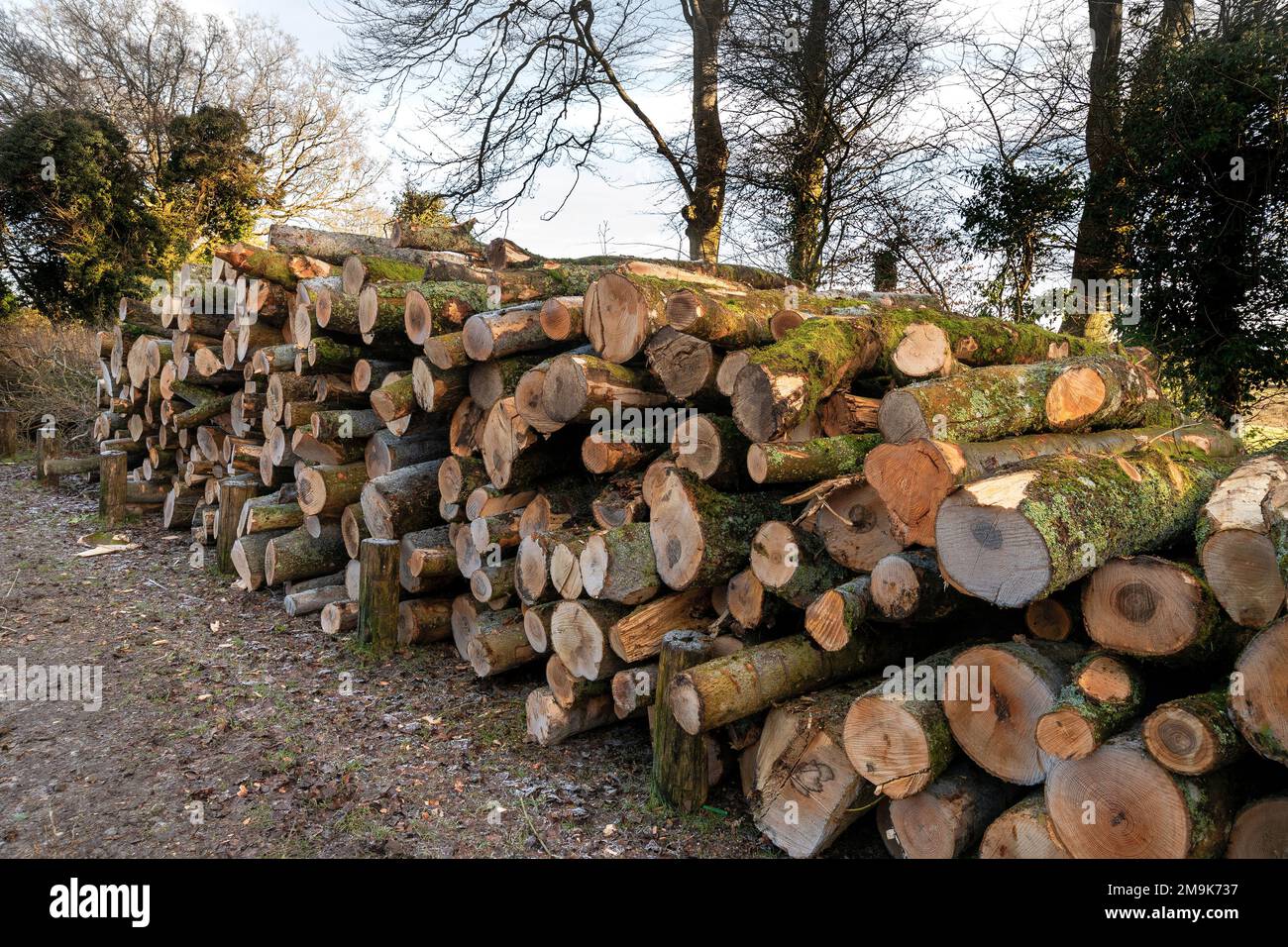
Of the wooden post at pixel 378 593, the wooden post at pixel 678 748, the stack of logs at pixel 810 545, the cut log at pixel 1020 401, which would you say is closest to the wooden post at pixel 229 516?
the stack of logs at pixel 810 545

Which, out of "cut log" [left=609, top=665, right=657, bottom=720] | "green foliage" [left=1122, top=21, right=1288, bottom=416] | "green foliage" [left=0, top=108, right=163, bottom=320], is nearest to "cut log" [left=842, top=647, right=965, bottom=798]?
"cut log" [left=609, top=665, right=657, bottom=720]

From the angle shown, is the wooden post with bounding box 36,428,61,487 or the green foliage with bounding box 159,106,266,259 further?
the green foliage with bounding box 159,106,266,259

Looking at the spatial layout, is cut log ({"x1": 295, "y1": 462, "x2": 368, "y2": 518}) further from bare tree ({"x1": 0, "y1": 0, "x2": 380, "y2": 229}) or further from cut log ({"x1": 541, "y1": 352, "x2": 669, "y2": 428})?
bare tree ({"x1": 0, "y1": 0, "x2": 380, "y2": 229})

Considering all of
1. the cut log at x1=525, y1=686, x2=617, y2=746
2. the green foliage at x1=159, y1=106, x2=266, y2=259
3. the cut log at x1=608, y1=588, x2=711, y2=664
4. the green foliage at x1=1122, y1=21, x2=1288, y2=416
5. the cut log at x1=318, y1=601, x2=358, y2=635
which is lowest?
the cut log at x1=525, y1=686, x2=617, y2=746

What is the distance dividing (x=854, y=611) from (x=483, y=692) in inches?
104

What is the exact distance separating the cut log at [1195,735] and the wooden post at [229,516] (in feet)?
22.9

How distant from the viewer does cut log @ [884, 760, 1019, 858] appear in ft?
9.34

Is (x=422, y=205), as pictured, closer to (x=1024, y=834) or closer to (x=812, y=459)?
(x=812, y=459)

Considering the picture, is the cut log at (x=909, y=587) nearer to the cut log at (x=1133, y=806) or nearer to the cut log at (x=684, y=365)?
the cut log at (x=1133, y=806)

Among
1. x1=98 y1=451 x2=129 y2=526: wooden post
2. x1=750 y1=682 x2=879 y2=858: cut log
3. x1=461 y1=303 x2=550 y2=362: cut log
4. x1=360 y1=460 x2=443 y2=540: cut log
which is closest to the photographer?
x1=750 y1=682 x2=879 y2=858: cut log

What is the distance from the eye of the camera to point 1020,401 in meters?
3.75

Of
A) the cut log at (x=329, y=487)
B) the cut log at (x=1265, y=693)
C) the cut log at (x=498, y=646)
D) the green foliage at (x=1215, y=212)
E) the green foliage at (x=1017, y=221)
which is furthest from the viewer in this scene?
the green foliage at (x=1017, y=221)

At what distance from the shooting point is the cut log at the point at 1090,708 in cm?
246

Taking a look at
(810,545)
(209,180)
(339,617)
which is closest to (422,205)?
(209,180)
